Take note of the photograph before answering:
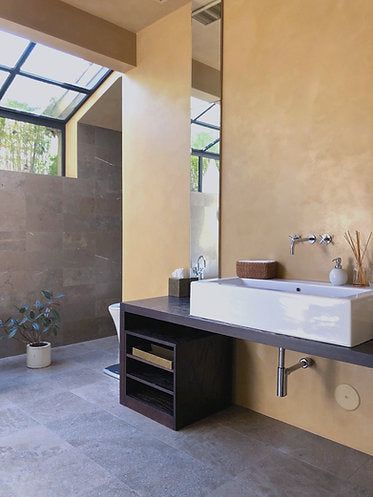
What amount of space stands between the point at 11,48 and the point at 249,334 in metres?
2.99

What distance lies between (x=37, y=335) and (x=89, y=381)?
1.01 metres

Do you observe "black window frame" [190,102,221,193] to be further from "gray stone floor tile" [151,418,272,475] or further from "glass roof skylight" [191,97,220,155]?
"gray stone floor tile" [151,418,272,475]

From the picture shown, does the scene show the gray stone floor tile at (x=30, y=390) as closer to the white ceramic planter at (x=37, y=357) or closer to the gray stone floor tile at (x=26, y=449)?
the white ceramic planter at (x=37, y=357)

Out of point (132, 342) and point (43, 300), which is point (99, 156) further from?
point (132, 342)

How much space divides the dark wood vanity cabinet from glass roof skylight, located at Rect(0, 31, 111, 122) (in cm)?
230

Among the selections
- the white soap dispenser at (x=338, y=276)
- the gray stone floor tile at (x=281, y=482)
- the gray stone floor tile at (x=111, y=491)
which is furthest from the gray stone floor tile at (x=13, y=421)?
the white soap dispenser at (x=338, y=276)

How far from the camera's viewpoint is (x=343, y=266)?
2.20 metres

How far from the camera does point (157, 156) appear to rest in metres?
3.20

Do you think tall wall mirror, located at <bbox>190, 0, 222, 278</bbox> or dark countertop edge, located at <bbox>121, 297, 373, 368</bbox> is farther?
tall wall mirror, located at <bbox>190, 0, 222, 278</bbox>

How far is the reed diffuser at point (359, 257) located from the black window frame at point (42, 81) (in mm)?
2749

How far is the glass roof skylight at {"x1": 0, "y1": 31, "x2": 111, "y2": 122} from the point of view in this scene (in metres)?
3.36

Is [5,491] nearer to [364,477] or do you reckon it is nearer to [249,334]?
[249,334]

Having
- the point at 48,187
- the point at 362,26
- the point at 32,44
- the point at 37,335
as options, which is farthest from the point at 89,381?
the point at 362,26

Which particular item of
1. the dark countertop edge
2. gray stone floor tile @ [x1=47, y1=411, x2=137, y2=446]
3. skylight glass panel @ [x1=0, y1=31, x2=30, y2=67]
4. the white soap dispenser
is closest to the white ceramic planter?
gray stone floor tile @ [x1=47, y1=411, x2=137, y2=446]
